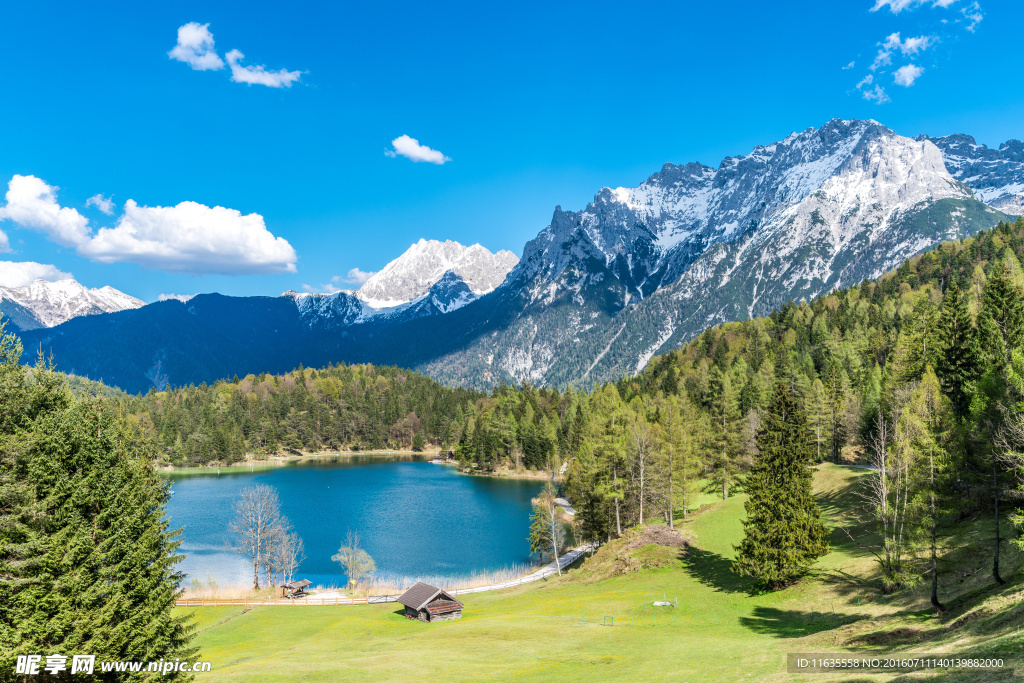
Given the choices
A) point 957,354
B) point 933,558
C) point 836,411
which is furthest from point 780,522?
point 836,411

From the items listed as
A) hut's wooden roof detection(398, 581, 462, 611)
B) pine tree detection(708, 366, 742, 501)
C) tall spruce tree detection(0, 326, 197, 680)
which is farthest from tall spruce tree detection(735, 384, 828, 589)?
tall spruce tree detection(0, 326, 197, 680)

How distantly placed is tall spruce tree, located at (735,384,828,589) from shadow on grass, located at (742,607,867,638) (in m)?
3.87

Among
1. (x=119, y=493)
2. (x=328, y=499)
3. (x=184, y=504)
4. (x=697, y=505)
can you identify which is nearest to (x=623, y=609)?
(x=119, y=493)

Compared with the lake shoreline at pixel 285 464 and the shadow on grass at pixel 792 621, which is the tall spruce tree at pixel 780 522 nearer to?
the shadow on grass at pixel 792 621

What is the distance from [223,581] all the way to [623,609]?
47.1 meters

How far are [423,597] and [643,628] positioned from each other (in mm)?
18827

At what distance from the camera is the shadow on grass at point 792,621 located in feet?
114

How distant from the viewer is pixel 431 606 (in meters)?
47.3

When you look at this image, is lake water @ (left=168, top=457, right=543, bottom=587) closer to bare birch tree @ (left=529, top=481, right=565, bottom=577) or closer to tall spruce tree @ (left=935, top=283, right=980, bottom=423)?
bare birch tree @ (left=529, top=481, right=565, bottom=577)

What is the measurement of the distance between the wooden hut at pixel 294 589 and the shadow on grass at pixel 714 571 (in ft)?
129

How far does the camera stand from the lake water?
235ft

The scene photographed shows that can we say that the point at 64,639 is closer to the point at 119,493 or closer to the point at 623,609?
the point at 119,493

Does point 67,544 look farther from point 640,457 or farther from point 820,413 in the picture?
point 820,413

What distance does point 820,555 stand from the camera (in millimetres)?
44875
